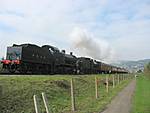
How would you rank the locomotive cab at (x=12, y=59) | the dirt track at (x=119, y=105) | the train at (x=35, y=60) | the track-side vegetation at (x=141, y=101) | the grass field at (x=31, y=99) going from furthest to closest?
the train at (x=35, y=60) < the locomotive cab at (x=12, y=59) < the grass field at (x=31, y=99) < the track-side vegetation at (x=141, y=101) < the dirt track at (x=119, y=105)

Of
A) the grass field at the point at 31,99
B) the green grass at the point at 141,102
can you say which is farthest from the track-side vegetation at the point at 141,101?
the grass field at the point at 31,99

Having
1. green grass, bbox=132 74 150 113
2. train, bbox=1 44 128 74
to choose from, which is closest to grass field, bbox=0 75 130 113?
green grass, bbox=132 74 150 113

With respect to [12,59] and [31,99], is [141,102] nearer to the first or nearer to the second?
[31,99]

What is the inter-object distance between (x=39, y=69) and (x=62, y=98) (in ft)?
73.9

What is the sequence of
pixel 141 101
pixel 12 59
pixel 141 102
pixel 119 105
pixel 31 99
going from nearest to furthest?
1. pixel 119 105
2. pixel 31 99
3. pixel 141 102
4. pixel 141 101
5. pixel 12 59

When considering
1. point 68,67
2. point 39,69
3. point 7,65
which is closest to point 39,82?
point 7,65

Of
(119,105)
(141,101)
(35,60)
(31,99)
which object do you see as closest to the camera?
(119,105)

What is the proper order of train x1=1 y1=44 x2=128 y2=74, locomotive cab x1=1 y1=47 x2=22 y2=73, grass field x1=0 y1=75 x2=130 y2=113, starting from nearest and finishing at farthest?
grass field x1=0 y1=75 x2=130 y2=113, locomotive cab x1=1 y1=47 x2=22 y2=73, train x1=1 y1=44 x2=128 y2=74

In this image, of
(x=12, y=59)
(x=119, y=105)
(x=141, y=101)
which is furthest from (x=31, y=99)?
(x=12, y=59)

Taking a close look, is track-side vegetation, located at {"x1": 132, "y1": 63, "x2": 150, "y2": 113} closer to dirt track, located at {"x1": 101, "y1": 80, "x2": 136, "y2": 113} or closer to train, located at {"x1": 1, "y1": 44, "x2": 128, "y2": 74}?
dirt track, located at {"x1": 101, "y1": 80, "x2": 136, "y2": 113}

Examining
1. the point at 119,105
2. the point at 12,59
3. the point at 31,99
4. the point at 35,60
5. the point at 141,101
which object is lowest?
the point at 119,105

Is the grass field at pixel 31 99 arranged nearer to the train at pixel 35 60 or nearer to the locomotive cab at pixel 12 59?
the locomotive cab at pixel 12 59

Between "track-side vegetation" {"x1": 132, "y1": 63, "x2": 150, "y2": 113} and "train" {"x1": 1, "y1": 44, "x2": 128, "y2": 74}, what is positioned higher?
"train" {"x1": 1, "y1": 44, "x2": 128, "y2": 74}

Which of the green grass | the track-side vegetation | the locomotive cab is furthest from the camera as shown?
the locomotive cab
